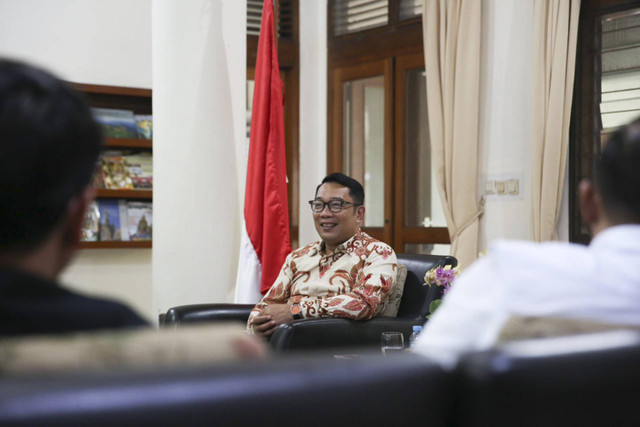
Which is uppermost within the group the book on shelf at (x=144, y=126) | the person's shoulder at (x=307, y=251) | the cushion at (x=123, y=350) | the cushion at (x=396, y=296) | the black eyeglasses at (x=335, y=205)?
the book on shelf at (x=144, y=126)

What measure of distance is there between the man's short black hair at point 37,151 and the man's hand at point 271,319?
291 centimetres

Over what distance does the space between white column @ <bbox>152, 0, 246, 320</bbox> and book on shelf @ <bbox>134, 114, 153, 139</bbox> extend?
47.9 inches

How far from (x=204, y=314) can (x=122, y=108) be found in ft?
8.59

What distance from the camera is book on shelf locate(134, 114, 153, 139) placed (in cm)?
609

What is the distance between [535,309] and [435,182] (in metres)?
4.85

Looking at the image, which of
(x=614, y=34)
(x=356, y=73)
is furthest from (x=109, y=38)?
(x=614, y=34)

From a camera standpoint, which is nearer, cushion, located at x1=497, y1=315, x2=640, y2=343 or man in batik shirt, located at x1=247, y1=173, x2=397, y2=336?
cushion, located at x1=497, y1=315, x2=640, y2=343

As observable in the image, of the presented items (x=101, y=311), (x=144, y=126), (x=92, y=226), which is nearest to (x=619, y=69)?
(x=144, y=126)

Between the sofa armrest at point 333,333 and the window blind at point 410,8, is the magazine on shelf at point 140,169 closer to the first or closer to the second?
the window blind at point 410,8

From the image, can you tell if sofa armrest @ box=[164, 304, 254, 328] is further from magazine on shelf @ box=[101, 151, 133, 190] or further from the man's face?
magazine on shelf @ box=[101, 151, 133, 190]

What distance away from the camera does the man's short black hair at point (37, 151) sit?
0.96 metres

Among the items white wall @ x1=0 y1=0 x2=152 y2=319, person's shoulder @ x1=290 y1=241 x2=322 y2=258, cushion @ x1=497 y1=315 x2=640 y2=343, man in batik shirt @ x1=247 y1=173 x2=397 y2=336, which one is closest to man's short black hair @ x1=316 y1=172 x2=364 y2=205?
man in batik shirt @ x1=247 y1=173 x2=397 y2=336

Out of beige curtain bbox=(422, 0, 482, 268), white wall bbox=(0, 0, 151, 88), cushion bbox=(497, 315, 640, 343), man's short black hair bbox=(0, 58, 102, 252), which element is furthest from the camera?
white wall bbox=(0, 0, 151, 88)

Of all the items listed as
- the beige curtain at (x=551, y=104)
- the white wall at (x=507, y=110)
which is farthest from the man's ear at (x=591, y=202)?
the white wall at (x=507, y=110)
